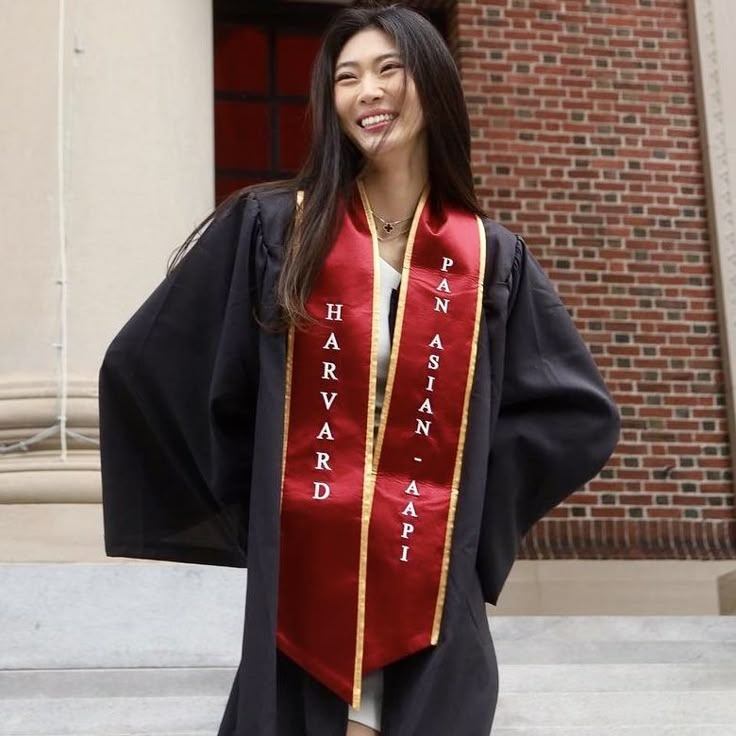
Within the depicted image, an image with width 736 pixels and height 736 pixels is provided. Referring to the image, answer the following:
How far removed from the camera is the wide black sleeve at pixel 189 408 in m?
2.55

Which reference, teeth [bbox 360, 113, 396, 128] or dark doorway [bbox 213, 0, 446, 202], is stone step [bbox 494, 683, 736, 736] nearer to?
teeth [bbox 360, 113, 396, 128]

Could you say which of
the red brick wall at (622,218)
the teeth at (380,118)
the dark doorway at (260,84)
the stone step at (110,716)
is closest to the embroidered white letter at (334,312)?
the teeth at (380,118)

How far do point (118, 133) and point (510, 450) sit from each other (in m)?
3.89

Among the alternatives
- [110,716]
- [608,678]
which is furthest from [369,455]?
[608,678]

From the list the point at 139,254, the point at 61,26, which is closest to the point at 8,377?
the point at 139,254

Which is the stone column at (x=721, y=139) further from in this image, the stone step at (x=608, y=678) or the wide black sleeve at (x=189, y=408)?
the wide black sleeve at (x=189, y=408)

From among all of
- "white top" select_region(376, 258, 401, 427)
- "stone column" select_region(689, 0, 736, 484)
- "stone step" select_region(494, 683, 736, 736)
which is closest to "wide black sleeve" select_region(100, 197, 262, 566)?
"white top" select_region(376, 258, 401, 427)

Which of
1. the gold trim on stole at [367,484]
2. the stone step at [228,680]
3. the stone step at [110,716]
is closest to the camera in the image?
the gold trim on stole at [367,484]

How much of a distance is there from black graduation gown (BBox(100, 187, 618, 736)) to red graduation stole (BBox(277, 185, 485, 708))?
37 millimetres

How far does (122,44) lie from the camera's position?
619 cm

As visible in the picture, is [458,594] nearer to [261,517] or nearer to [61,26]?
[261,517]

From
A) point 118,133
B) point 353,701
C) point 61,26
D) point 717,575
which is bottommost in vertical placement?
point 717,575

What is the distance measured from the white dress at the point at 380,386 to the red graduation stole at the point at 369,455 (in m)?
0.03

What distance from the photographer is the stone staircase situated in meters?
4.07
